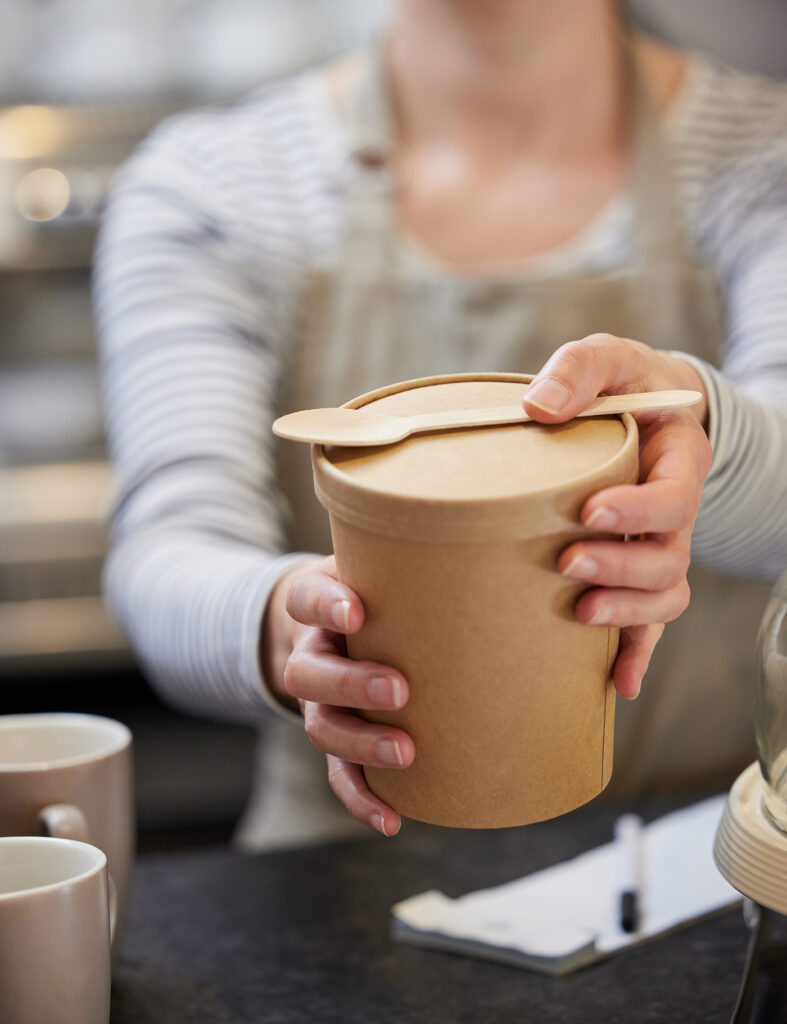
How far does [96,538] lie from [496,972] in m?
1.35

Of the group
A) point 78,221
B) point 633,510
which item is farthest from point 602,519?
point 78,221

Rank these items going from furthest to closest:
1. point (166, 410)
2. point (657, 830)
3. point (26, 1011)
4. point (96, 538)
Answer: point (96, 538)
point (166, 410)
point (657, 830)
point (26, 1011)

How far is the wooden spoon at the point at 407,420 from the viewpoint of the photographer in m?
0.51

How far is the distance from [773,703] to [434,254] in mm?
663

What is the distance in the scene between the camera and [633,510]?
0.48 m

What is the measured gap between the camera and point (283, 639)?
0.72m

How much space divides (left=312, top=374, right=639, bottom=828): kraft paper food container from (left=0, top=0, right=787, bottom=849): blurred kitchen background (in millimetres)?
1454

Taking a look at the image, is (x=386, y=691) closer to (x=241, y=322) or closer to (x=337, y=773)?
(x=337, y=773)

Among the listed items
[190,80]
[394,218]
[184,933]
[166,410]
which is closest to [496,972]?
[184,933]

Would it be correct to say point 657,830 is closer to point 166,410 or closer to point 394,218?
point 166,410

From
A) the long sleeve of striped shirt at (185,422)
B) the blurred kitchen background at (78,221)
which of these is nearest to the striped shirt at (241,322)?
the long sleeve of striped shirt at (185,422)

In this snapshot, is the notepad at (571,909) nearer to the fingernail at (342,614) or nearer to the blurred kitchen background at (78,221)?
the fingernail at (342,614)

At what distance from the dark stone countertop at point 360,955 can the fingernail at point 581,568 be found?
282 millimetres

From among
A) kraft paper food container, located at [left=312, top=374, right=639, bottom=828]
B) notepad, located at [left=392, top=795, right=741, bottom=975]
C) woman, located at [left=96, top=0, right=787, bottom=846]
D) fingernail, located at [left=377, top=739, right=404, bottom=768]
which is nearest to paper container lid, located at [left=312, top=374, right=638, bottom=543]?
kraft paper food container, located at [left=312, top=374, right=639, bottom=828]
